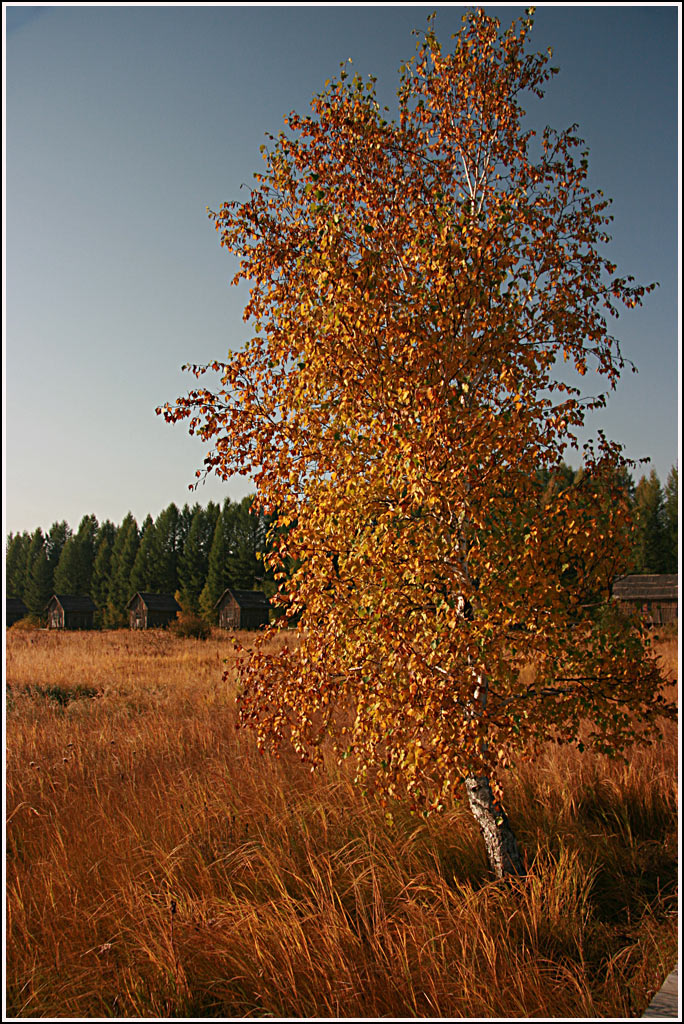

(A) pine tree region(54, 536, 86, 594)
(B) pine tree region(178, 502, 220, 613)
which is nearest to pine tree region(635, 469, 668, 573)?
(B) pine tree region(178, 502, 220, 613)

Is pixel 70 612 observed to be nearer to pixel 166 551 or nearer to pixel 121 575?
pixel 121 575

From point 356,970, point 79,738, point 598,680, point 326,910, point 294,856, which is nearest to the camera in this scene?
point 356,970

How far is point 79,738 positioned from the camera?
7.77m

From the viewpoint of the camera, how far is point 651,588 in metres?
25.6

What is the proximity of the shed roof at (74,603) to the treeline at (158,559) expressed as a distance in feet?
6.65

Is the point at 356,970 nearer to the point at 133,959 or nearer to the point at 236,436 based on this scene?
the point at 133,959

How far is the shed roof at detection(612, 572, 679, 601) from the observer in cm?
2542

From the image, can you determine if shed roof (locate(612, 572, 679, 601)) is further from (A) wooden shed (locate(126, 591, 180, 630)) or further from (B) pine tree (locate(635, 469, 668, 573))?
(A) wooden shed (locate(126, 591, 180, 630))

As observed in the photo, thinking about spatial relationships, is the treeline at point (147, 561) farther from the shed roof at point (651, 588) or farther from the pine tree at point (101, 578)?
the shed roof at point (651, 588)

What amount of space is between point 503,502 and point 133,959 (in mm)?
3785

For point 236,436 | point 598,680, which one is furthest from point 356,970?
point 236,436

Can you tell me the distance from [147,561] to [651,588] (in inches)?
1430

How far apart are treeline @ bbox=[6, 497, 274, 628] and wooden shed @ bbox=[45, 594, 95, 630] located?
5.55 feet

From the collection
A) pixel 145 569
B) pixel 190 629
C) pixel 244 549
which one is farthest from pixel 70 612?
pixel 190 629
